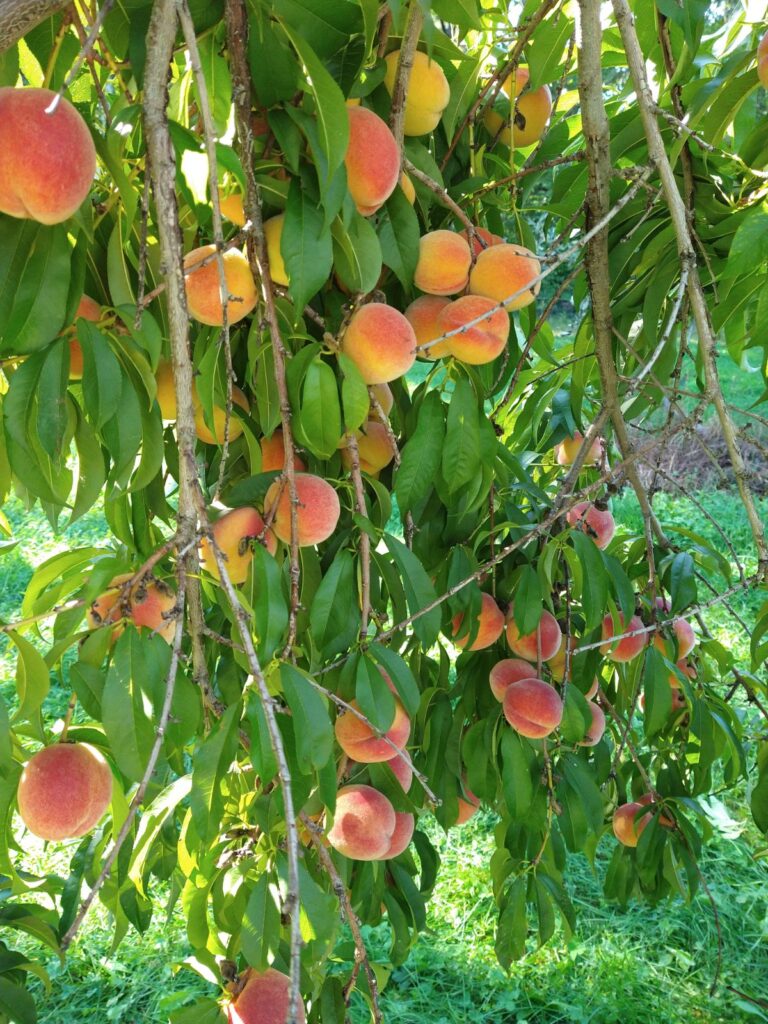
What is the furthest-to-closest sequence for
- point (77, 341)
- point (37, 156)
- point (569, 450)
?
point (569, 450)
point (77, 341)
point (37, 156)

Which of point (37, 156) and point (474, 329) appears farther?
point (474, 329)

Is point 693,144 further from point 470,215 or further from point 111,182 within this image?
point 111,182

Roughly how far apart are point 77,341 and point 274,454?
0.24 meters

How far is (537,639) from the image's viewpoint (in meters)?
1.22

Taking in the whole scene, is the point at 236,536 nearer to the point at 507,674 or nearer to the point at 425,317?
the point at 425,317

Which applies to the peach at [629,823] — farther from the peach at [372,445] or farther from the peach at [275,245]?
the peach at [275,245]

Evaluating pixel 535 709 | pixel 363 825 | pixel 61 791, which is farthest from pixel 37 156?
pixel 535 709

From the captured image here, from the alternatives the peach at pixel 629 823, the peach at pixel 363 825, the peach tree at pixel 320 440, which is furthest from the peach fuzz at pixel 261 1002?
the peach at pixel 629 823

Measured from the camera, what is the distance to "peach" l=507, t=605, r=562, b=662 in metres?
1.23

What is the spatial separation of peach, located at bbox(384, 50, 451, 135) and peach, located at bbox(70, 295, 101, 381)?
400 mm

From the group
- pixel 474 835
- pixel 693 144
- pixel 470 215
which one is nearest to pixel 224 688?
pixel 470 215

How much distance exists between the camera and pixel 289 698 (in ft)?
2.58

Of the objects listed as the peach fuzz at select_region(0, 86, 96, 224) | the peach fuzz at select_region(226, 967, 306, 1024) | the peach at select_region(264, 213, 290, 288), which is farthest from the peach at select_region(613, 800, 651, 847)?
the peach fuzz at select_region(0, 86, 96, 224)

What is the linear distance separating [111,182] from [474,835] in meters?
2.09
